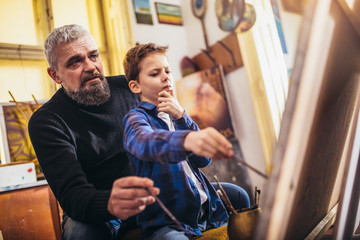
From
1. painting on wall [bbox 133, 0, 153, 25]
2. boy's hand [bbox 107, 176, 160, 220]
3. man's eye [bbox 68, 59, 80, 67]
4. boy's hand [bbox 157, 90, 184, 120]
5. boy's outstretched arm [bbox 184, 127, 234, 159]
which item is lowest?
boy's hand [bbox 107, 176, 160, 220]

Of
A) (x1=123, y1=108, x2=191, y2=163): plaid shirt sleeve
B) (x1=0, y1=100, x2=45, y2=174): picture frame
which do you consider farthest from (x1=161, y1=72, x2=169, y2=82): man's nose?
(x1=0, y1=100, x2=45, y2=174): picture frame

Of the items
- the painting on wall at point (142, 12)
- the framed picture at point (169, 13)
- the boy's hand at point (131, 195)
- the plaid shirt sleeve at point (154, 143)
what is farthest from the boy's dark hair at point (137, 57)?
the framed picture at point (169, 13)

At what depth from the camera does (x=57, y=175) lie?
875mm

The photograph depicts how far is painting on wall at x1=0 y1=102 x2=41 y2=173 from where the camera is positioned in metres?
2.18

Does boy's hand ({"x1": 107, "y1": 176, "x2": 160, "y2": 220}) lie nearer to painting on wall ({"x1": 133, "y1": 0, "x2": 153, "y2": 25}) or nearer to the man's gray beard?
the man's gray beard

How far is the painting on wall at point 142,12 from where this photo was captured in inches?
117

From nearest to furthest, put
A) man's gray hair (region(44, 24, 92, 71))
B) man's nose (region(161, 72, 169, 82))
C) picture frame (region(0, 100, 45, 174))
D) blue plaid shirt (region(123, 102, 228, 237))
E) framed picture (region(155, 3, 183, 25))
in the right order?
blue plaid shirt (region(123, 102, 228, 237)), man's nose (region(161, 72, 169, 82)), man's gray hair (region(44, 24, 92, 71)), picture frame (region(0, 100, 45, 174)), framed picture (region(155, 3, 183, 25))

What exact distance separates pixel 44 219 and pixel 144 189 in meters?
1.55

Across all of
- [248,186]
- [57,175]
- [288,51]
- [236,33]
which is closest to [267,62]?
[236,33]

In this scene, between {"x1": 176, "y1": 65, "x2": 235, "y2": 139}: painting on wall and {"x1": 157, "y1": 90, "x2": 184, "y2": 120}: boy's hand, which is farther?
{"x1": 176, "y1": 65, "x2": 235, "y2": 139}: painting on wall

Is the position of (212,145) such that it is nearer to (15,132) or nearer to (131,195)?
(131,195)

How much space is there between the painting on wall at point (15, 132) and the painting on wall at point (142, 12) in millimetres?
1422

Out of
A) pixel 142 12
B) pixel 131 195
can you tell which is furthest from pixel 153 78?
pixel 142 12

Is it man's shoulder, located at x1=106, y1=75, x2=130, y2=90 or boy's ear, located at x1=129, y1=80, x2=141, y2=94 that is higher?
man's shoulder, located at x1=106, y1=75, x2=130, y2=90
